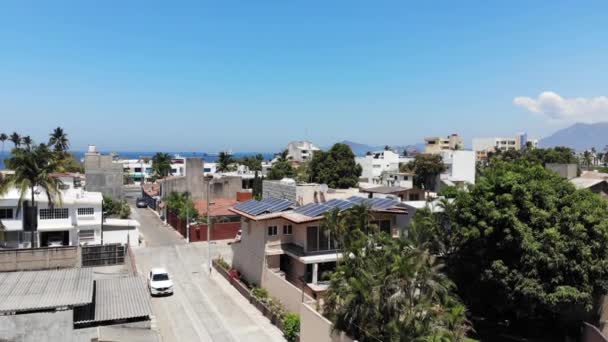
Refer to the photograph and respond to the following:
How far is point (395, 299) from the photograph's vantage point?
17.5 metres

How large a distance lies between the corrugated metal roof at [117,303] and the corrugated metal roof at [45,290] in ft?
2.65

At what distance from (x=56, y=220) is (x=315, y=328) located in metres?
28.5

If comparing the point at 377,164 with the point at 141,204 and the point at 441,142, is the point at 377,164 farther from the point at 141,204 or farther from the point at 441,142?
the point at 441,142

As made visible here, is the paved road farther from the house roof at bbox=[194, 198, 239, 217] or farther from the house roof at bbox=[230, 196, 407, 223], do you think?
the house roof at bbox=[194, 198, 239, 217]

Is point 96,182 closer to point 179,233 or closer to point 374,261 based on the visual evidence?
point 179,233

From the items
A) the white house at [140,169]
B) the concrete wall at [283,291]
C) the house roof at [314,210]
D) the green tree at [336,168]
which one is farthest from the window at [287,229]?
the white house at [140,169]

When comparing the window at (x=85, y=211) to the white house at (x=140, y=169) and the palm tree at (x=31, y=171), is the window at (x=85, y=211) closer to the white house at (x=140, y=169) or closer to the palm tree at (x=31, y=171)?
the palm tree at (x=31, y=171)

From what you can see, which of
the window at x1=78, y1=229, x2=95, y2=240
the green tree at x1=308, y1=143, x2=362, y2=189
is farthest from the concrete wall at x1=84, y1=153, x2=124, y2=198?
the green tree at x1=308, y1=143, x2=362, y2=189

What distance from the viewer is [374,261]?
64.4 ft

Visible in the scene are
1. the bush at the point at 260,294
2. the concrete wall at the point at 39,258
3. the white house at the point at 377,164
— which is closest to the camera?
the bush at the point at 260,294

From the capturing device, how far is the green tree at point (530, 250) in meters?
22.1

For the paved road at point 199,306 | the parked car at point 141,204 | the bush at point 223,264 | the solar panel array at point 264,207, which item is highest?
the solar panel array at point 264,207

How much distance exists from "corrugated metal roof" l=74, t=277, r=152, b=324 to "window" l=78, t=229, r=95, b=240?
64.2 ft

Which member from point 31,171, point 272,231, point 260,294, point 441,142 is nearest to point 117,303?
point 260,294
